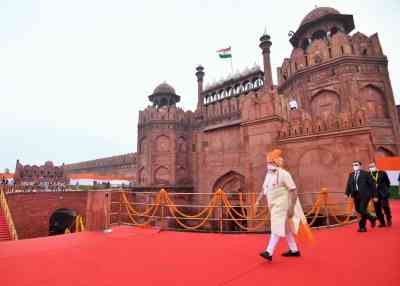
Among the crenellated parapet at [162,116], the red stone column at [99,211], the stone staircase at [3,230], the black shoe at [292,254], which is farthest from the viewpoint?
the crenellated parapet at [162,116]

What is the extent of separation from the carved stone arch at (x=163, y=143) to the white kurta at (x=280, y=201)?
74.0ft

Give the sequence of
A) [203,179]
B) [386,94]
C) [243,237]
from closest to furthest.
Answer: [243,237] < [203,179] < [386,94]

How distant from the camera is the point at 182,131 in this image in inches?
1074

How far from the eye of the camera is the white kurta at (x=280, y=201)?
11.8ft

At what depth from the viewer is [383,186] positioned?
613 cm

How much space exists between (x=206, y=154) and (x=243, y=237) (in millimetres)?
8760

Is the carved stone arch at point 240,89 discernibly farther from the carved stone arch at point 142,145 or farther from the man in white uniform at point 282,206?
the man in white uniform at point 282,206

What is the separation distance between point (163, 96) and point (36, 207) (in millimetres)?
18531

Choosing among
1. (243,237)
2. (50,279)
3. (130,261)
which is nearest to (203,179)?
(243,237)

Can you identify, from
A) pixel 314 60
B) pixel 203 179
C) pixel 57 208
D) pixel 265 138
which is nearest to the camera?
pixel 265 138

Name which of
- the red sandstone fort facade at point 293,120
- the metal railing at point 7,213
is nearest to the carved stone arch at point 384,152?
the red sandstone fort facade at point 293,120

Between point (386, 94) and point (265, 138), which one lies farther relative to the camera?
point (386, 94)

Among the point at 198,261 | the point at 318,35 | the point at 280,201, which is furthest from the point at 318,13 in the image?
the point at 198,261

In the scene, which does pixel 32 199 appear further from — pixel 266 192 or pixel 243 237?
pixel 266 192
